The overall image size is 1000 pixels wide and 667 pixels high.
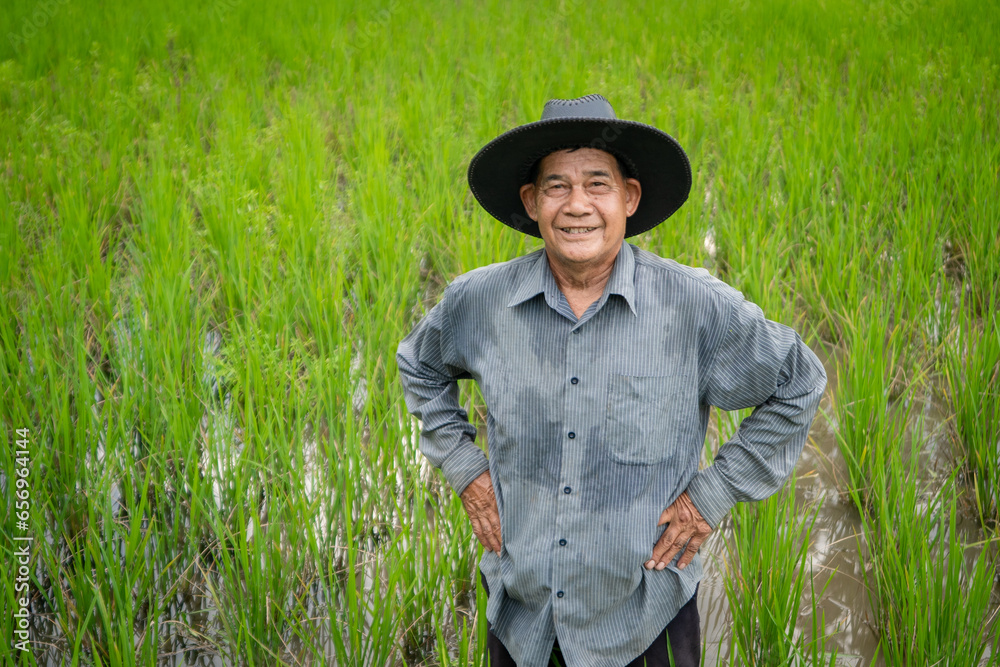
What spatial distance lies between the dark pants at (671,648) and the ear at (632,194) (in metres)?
0.70

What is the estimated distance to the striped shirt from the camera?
3.85 ft

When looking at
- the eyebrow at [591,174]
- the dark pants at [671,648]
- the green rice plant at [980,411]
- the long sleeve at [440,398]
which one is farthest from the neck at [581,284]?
the green rice plant at [980,411]

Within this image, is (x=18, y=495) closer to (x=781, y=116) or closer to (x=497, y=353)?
(x=497, y=353)

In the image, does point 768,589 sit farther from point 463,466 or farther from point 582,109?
point 582,109

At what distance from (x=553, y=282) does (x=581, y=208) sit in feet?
0.44

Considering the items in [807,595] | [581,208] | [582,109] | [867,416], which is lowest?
[807,595]

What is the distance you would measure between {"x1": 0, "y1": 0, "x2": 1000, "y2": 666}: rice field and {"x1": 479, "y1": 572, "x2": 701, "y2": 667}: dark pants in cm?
15

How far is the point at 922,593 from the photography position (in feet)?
5.21

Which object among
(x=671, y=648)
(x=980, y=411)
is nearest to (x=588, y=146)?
(x=671, y=648)

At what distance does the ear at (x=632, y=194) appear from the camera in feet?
4.19

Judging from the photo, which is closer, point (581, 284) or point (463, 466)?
point (581, 284)

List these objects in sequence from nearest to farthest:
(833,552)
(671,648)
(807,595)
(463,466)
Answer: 1. (671,648)
2. (463,466)
3. (807,595)
4. (833,552)

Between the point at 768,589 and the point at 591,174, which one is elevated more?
the point at 591,174

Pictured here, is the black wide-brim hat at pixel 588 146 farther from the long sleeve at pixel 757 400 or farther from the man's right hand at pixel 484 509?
the man's right hand at pixel 484 509
